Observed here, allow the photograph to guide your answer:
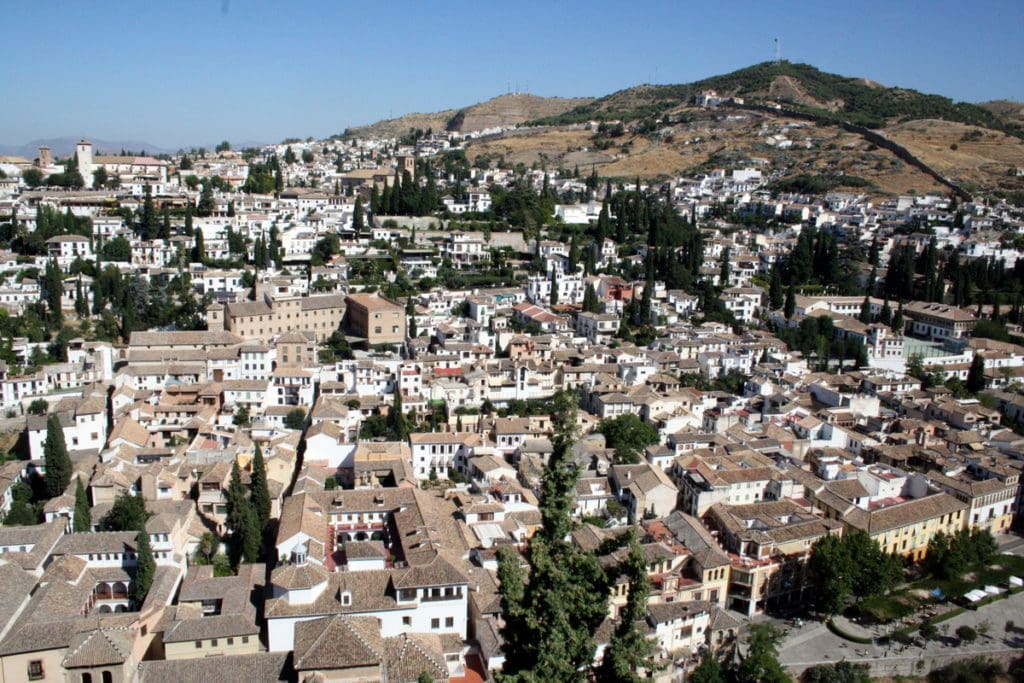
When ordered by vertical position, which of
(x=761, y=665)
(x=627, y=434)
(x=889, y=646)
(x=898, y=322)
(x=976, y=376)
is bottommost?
(x=889, y=646)

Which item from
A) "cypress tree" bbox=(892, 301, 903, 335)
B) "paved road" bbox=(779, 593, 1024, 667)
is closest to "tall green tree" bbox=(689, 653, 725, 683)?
"paved road" bbox=(779, 593, 1024, 667)

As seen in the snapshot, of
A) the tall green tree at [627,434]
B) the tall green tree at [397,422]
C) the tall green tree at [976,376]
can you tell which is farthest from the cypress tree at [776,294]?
the tall green tree at [397,422]

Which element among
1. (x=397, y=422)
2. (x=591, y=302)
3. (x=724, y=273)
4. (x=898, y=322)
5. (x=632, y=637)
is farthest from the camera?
(x=724, y=273)

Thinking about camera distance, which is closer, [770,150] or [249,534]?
[249,534]

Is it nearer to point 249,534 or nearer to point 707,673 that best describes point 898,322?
point 707,673

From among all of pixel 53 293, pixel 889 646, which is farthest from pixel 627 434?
pixel 53 293

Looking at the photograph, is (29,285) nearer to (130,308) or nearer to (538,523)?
(130,308)

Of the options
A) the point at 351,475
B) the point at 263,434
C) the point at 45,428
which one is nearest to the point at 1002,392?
the point at 351,475
